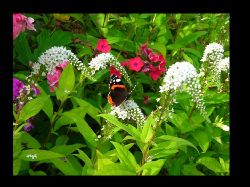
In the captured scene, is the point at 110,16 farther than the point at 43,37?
Yes

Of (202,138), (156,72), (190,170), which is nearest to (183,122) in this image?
(202,138)

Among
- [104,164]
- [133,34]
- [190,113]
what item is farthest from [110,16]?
[104,164]

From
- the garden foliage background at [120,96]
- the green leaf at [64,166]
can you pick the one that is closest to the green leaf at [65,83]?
the garden foliage background at [120,96]

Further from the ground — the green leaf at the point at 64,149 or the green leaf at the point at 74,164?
the green leaf at the point at 64,149

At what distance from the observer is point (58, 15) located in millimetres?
2543

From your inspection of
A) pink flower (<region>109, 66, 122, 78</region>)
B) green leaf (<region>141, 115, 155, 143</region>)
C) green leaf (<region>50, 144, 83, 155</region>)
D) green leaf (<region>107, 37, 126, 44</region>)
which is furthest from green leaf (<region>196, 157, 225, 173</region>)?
green leaf (<region>107, 37, 126, 44</region>)

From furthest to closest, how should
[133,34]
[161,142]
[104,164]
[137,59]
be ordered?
[133,34]
[137,59]
[161,142]
[104,164]

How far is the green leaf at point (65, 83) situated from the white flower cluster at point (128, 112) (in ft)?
0.74

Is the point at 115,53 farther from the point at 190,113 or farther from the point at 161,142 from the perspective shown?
the point at 161,142

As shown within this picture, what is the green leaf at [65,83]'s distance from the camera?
74.1 inches

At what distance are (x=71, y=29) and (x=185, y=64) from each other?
129 centimetres

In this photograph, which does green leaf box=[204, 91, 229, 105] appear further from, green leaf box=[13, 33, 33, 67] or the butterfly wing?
green leaf box=[13, 33, 33, 67]

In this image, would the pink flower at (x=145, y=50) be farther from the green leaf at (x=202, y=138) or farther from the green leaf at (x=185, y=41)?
the green leaf at (x=202, y=138)

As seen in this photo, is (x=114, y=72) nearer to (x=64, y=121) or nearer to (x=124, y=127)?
(x=64, y=121)
